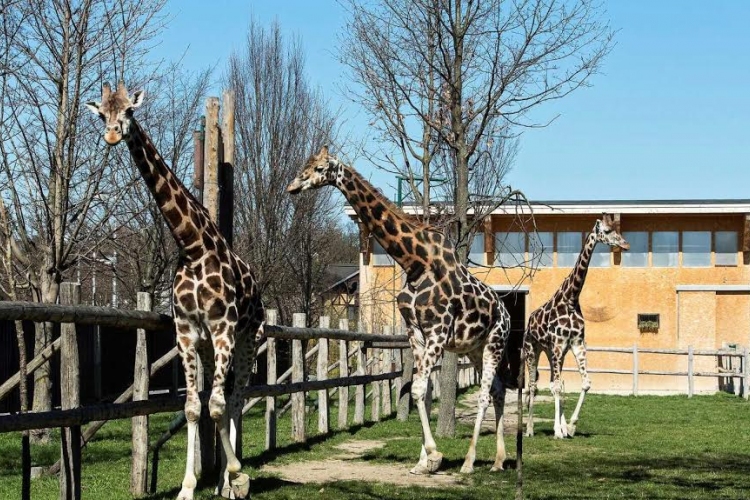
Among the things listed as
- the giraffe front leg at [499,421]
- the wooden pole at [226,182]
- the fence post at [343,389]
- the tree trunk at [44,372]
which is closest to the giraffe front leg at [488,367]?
the giraffe front leg at [499,421]

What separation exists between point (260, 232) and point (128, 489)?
744 inches

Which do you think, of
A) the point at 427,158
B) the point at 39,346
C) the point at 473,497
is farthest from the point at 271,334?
the point at 427,158

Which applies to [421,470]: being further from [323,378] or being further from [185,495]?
[323,378]

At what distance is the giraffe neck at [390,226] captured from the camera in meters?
10.5

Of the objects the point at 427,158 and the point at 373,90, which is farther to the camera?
the point at 427,158

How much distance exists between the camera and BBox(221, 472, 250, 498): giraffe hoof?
841 centimetres

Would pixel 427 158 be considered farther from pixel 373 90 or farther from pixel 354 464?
pixel 354 464

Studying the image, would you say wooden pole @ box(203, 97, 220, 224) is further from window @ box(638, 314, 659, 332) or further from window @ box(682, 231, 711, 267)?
window @ box(682, 231, 711, 267)

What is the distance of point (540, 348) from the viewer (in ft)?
52.5

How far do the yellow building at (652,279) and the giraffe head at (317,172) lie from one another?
71.7 feet

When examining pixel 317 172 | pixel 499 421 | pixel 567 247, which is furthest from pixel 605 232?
pixel 567 247

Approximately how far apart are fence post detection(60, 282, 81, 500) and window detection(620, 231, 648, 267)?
89.1ft

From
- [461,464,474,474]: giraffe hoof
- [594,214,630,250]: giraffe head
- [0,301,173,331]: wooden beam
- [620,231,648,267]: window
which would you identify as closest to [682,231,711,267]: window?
[620,231,648,267]: window

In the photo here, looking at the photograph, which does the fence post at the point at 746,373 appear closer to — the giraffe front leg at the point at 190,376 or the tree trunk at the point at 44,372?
the tree trunk at the point at 44,372
